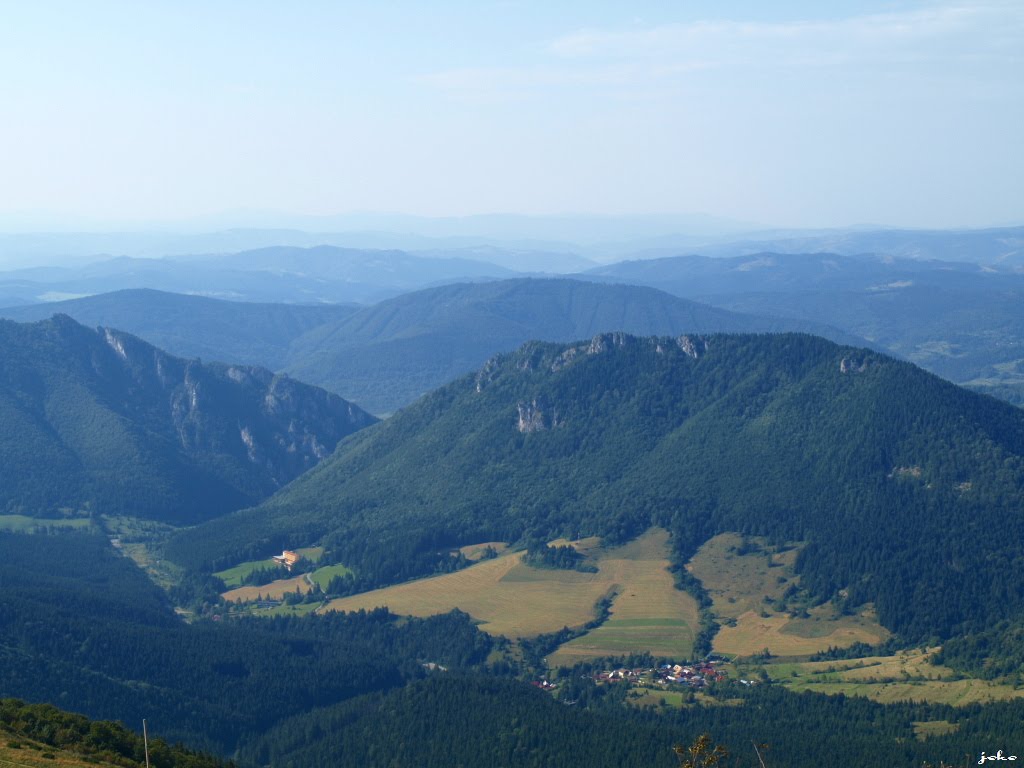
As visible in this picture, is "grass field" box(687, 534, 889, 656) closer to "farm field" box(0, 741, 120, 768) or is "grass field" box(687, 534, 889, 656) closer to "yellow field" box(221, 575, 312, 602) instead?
"yellow field" box(221, 575, 312, 602)

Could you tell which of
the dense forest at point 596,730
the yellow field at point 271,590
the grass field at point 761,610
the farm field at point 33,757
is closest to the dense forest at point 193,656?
the dense forest at point 596,730

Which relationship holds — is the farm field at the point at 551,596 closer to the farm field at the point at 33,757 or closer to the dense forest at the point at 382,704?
the dense forest at the point at 382,704

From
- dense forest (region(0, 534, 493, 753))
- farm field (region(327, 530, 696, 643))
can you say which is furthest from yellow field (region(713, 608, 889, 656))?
dense forest (region(0, 534, 493, 753))

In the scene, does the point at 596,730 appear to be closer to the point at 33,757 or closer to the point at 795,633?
the point at 795,633

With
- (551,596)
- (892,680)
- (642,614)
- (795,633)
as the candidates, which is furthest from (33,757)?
(551,596)

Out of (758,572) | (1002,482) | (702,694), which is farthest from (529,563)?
(1002,482)

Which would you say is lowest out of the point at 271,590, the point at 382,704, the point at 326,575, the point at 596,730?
the point at 271,590

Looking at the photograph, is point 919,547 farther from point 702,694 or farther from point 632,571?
point 702,694
